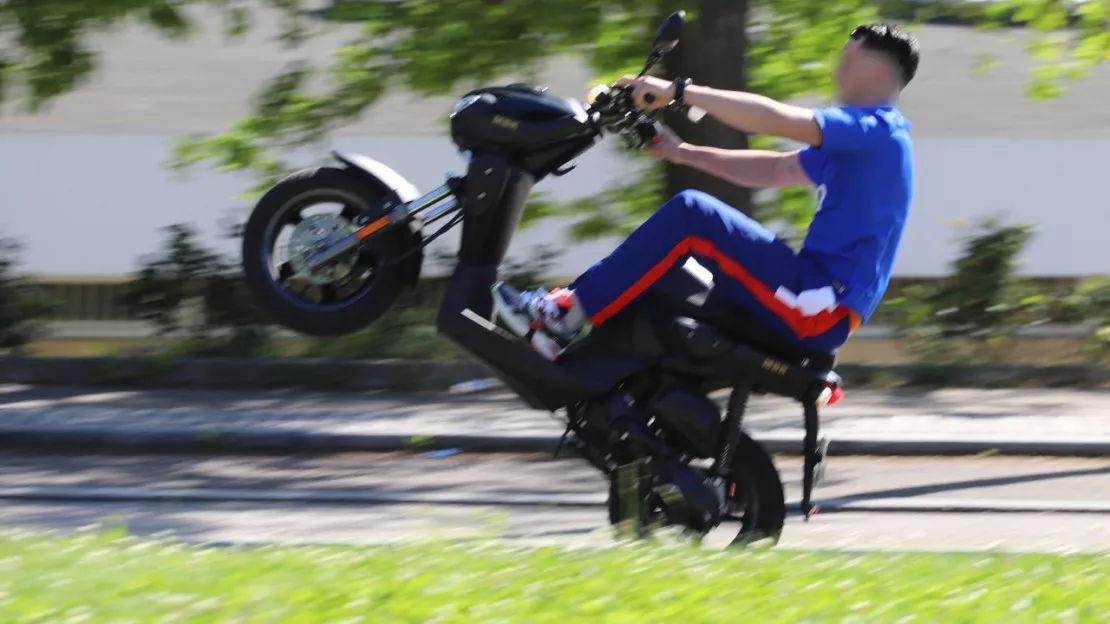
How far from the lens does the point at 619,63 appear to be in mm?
10922

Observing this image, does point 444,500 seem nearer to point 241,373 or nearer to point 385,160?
point 241,373

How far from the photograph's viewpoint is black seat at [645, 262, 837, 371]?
200 inches

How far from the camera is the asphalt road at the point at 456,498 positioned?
6.27 meters

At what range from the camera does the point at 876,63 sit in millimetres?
4980

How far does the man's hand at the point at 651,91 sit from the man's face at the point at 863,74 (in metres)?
0.58

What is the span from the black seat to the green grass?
2.82 ft

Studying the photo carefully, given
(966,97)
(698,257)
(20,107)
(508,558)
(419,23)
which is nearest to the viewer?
(508,558)

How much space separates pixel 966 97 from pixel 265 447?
1324 centimetres

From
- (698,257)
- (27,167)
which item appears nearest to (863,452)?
(698,257)

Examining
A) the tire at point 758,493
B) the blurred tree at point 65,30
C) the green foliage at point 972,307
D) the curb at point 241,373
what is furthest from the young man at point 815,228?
the green foliage at point 972,307

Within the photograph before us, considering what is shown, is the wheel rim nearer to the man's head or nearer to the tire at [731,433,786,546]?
the tire at [731,433,786,546]

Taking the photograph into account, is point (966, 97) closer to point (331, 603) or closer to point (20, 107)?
point (20, 107)

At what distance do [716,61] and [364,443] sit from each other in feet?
11.5

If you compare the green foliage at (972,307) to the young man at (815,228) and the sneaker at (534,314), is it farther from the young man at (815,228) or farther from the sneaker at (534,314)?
the sneaker at (534,314)
